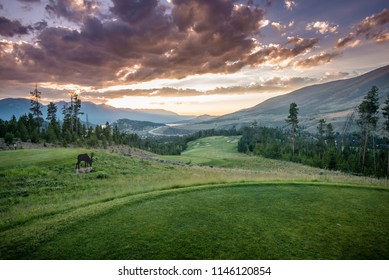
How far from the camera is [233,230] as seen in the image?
21.1ft

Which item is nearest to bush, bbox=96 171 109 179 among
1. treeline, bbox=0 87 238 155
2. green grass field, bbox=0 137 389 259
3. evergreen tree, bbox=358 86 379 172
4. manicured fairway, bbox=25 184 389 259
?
green grass field, bbox=0 137 389 259

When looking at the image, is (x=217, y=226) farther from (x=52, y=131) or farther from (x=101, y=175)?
(x=52, y=131)

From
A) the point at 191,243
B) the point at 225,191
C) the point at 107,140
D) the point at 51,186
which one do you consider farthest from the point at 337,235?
the point at 107,140

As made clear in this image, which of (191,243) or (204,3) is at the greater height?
(204,3)

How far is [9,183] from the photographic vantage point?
19.8 m

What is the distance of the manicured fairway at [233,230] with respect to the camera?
5.39m

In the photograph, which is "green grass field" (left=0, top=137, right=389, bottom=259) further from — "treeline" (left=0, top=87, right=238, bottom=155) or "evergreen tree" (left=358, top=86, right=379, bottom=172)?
"evergreen tree" (left=358, top=86, right=379, bottom=172)

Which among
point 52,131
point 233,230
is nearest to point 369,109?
point 233,230

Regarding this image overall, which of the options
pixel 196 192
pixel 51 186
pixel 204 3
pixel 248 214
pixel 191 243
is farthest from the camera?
pixel 51 186

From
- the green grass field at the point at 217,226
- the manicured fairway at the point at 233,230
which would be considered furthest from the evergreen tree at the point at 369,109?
the manicured fairway at the point at 233,230

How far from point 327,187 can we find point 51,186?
1995 centimetres

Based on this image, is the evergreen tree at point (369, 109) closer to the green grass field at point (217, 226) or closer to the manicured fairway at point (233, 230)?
the green grass field at point (217, 226)

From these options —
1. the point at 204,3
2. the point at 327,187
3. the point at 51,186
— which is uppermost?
the point at 204,3
